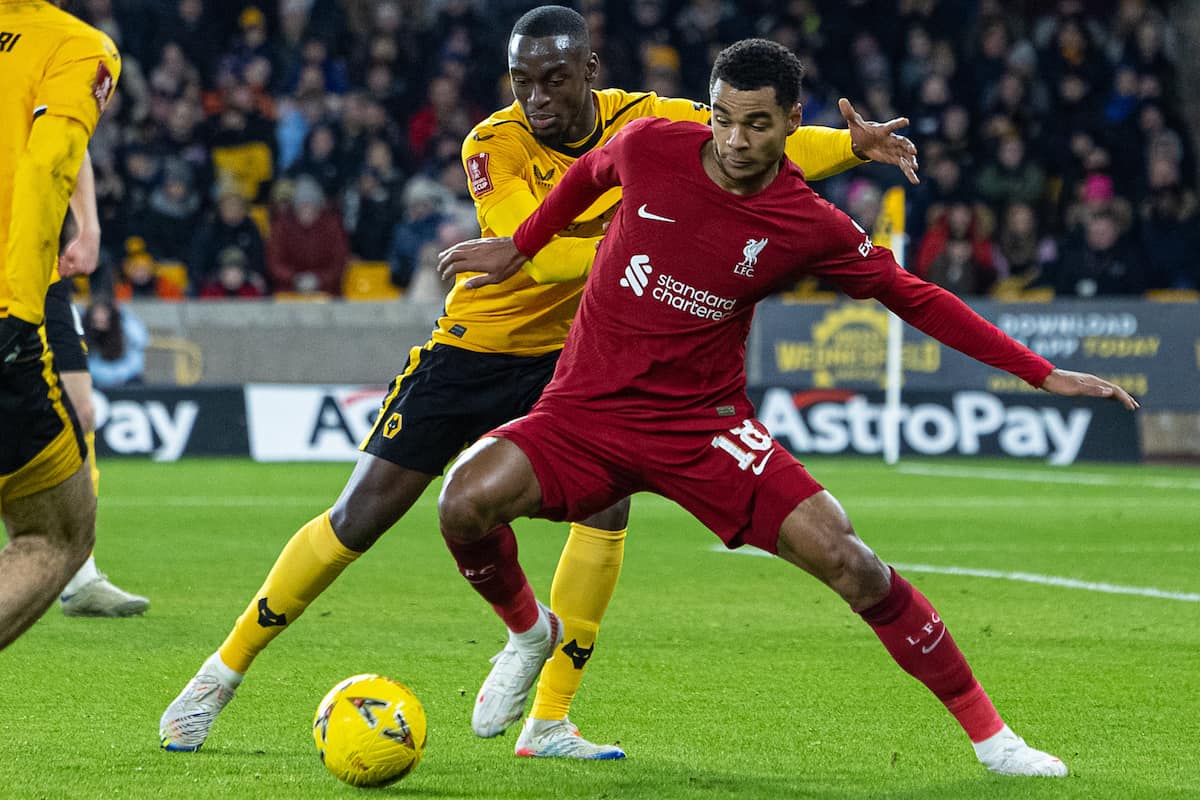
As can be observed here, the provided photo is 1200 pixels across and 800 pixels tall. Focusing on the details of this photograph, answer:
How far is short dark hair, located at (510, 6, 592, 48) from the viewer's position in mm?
5379

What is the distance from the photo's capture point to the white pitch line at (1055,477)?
1459 centimetres

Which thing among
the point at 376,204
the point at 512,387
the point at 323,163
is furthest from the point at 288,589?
the point at 323,163

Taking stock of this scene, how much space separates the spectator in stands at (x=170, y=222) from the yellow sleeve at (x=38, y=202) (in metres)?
14.3

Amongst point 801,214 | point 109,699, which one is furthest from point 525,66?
point 109,699

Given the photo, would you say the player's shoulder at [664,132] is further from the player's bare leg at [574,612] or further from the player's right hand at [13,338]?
the player's right hand at [13,338]

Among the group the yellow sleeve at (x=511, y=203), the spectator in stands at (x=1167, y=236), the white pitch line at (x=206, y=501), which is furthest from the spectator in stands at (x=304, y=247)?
the yellow sleeve at (x=511, y=203)

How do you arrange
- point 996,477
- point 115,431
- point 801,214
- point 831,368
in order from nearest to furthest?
1. point 801,214
2. point 996,477
3. point 115,431
4. point 831,368

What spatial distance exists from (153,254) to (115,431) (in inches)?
112

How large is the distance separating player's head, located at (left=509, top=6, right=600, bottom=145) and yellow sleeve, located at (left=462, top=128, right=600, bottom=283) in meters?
0.13

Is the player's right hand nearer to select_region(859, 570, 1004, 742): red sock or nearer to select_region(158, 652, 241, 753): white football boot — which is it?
select_region(158, 652, 241, 753): white football boot

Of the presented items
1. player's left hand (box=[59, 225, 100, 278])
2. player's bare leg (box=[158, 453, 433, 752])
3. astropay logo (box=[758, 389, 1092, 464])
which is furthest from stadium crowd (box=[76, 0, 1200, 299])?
player's bare leg (box=[158, 453, 433, 752])

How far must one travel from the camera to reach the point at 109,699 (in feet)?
19.0

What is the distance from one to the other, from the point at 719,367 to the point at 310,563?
137 centimetres

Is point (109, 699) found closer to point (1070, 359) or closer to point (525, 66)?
point (525, 66)
